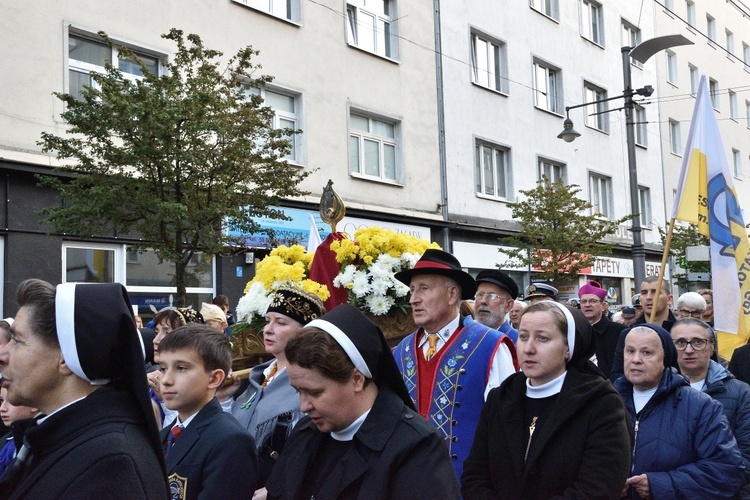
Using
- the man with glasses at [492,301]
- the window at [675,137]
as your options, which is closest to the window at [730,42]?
the window at [675,137]

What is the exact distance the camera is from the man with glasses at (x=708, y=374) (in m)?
4.97

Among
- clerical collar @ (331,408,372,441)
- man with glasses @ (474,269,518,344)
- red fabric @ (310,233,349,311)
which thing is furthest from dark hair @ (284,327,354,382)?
man with glasses @ (474,269,518,344)

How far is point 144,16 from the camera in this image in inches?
534

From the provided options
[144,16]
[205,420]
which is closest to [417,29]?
[144,16]

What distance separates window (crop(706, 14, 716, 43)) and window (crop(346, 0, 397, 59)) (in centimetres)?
2269

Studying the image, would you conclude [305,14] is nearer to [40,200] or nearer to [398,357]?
[40,200]

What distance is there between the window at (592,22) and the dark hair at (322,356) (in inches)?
1006

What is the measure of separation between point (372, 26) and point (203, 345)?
15673mm

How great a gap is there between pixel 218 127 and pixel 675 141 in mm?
26035

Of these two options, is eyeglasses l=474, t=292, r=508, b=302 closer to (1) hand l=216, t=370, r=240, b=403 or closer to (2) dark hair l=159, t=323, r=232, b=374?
(1) hand l=216, t=370, r=240, b=403

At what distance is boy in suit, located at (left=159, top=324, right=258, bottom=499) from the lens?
3.36m

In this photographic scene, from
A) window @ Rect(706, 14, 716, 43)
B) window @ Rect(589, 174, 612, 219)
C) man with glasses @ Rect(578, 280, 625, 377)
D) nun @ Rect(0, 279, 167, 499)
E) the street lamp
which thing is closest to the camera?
nun @ Rect(0, 279, 167, 499)

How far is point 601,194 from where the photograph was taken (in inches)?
1060

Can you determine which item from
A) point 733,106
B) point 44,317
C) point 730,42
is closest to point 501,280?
point 44,317
